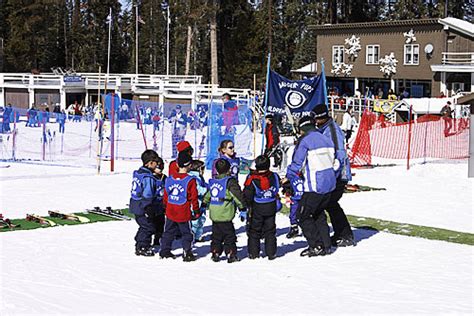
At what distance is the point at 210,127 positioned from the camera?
2128 centimetres

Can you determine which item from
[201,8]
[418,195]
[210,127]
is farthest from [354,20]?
[418,195]

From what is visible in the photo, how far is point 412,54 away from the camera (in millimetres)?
46000

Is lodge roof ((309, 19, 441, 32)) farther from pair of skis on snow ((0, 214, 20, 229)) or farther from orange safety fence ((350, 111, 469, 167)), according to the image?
pair of skis on snow ((0, 214, 20, 229))

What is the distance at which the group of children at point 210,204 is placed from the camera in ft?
31.6

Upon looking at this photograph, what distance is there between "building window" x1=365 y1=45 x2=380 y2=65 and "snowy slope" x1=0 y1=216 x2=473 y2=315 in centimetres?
3798

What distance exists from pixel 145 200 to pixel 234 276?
1.66 metres

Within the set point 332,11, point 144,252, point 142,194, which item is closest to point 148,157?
point 142,194

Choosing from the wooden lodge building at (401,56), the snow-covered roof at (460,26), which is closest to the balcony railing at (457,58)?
the wooden lodge building at (401,56)

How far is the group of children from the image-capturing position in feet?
31.6

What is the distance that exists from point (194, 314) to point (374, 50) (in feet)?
140

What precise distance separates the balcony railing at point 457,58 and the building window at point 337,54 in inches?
315

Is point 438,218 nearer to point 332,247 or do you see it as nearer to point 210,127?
point 332,247

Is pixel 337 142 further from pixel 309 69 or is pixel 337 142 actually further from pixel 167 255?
pixel 309 69

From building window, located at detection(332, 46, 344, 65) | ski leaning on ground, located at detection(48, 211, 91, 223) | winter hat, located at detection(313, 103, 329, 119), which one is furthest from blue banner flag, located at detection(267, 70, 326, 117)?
building window, located at detection(332, 46, 344, 65)
